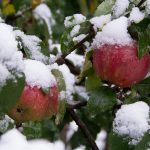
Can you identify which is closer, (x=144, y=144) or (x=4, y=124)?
(x=144, y=144)

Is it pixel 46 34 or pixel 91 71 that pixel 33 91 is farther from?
pixel 46 34

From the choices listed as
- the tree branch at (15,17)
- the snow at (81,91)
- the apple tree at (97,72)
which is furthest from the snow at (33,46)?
the tree branch at (15,17)

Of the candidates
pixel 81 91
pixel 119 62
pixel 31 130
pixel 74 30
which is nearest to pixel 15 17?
pixel 81 91

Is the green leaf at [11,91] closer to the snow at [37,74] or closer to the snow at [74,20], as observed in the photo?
the snow at [37,74]

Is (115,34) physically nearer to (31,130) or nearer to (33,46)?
(33,46)

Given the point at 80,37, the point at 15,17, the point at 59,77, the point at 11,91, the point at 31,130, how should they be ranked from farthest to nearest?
the point at 15,17 → the point at 31,130 → the point at 80,37 → the point at 59,77 → the point at 11,91

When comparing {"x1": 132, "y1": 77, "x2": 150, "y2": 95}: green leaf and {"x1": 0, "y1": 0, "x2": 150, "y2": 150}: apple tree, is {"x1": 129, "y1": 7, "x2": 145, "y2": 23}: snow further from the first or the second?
{"x1": 132, "y1": 77, "x2": 150, "y2": 95}: green leaf
